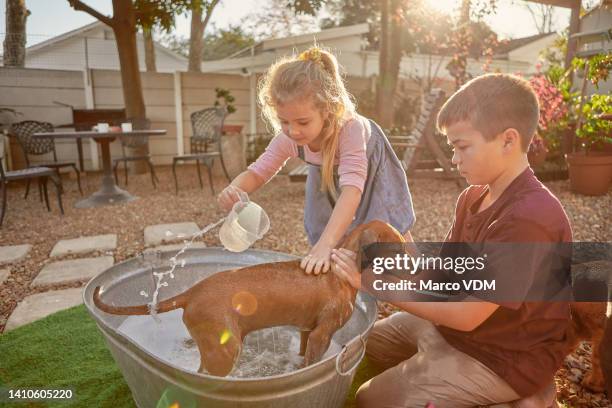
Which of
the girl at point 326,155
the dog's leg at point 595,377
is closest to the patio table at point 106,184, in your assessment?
the girl at point 326,155

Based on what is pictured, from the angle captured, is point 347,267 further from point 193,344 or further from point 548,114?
point 548,114

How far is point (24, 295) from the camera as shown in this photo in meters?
3.38

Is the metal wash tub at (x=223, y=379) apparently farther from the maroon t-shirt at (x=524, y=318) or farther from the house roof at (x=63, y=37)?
the house roof at (x=63, y=37)

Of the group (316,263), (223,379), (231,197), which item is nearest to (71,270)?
(231,197)

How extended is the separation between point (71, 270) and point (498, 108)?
362 centimetres

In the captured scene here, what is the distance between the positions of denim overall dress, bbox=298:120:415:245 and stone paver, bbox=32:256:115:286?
85.2 inches

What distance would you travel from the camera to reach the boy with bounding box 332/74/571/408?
154 cm

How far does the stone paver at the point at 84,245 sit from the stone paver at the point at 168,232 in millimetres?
353

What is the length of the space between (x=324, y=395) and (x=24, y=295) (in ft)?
9.40

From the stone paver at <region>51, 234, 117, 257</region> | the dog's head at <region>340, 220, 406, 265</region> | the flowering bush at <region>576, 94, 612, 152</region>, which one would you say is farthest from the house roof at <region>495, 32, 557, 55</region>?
the dog's head at <region>340, 220, 406, 265</region>

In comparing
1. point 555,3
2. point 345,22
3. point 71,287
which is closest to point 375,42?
point 345,22

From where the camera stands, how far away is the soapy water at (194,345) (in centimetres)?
217

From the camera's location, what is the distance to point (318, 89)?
2064 millimetres

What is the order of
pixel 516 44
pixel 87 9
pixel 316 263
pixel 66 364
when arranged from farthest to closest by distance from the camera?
pixel 516 44
pixel 87 9
pixel 66 364
pixel 316 263
